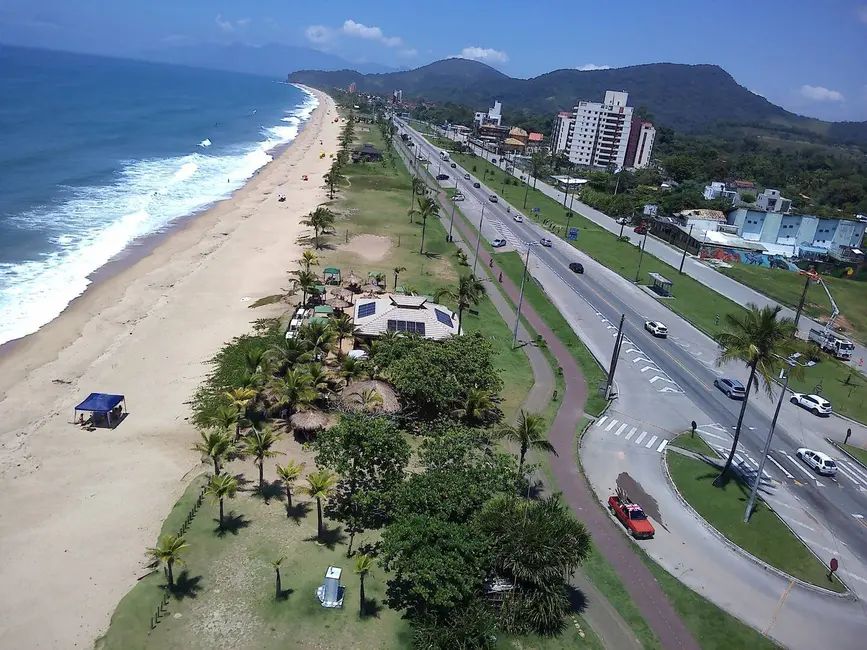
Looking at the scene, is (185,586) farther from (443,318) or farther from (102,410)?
(443,318)

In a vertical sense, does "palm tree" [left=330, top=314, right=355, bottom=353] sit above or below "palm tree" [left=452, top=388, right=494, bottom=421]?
above

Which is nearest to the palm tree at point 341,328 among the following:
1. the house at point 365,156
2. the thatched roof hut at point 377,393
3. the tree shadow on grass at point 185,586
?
the thatched roof hut at point 377,393

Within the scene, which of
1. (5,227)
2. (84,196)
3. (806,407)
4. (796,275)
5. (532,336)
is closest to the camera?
(806,407)

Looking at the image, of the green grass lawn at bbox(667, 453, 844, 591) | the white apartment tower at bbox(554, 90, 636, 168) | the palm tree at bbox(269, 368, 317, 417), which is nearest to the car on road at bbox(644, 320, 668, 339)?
the green grass lawn at bbox(667, 453, 844, 591)

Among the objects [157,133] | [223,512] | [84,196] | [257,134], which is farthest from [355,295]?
[257,134]

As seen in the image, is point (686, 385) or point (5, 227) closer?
point (686, 385)

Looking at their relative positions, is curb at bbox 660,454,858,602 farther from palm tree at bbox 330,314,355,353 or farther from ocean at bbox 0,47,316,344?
ocean at bbox 0,47,316,344

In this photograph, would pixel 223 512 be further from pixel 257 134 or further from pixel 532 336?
pixel 257 134
